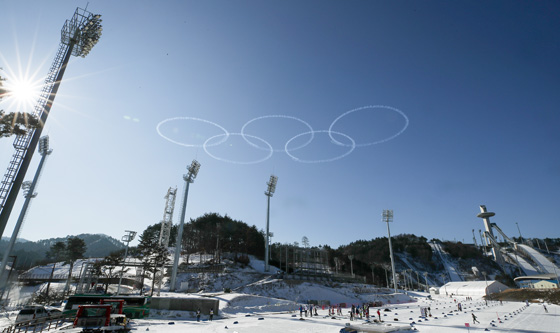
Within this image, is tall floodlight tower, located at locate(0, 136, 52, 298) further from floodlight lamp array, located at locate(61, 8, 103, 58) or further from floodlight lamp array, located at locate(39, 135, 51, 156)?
floodlight lamp array, located at locate(61, 8, 103, 58)

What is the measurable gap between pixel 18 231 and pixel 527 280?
18526 centimetres

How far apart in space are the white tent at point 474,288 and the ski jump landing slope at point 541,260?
291 feet

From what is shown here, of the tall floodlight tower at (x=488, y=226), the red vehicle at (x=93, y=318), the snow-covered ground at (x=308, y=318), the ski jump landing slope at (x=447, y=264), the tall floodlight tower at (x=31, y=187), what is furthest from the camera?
the tall floodlight tower at (x=488, y=226)

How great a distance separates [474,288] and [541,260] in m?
114

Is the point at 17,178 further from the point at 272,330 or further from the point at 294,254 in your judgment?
the point at 294,254

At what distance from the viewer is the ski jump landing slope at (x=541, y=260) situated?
147675 mm

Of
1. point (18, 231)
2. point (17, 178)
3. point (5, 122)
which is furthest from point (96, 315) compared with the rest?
point (18, 231)

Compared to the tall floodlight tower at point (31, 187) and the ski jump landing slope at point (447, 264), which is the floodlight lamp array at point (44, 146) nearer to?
the tall floodlight tower at point (31, 187)

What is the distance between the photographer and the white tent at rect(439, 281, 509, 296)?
87688 millimetres

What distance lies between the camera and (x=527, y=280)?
12156cm

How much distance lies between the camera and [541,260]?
15950cm

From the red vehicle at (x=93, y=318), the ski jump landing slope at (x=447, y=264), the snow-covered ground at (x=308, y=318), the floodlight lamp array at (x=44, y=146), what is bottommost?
the snow-covered ground at (x=308, y=318)

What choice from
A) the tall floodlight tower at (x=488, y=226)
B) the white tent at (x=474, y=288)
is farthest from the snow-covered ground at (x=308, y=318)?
the tall floodlight tower at (x=488, y=226)

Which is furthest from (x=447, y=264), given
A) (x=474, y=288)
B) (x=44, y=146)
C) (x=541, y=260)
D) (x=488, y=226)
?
(x=44, y=146)
